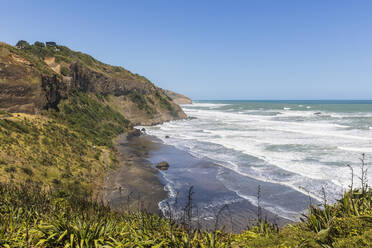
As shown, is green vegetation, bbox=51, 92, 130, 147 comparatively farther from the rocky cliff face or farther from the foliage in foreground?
the foliage in foreground

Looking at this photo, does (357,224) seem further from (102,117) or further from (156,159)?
(102,117)

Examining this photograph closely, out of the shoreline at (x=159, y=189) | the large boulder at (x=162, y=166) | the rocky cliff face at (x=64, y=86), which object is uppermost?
the rocky cliff face at (x=64, y=86)

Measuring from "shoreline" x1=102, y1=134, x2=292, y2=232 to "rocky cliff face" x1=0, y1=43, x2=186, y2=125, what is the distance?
13.3 meters

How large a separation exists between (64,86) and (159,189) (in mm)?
29808

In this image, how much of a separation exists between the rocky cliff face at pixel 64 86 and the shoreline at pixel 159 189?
43.6 ft

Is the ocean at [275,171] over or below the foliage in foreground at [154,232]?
below

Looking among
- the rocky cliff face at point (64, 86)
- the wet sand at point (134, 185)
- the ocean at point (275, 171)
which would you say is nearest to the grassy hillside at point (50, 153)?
the wet sand at point (134, 185)

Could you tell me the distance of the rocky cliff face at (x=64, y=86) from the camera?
29516 millimetres

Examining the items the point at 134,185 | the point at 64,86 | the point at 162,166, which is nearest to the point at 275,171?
the point at 162,166

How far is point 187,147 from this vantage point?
121ft

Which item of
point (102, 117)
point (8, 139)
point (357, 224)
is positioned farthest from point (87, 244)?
point (102, 117)

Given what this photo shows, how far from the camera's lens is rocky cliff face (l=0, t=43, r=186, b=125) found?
2952cm

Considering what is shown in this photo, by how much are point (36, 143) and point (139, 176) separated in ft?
31.4

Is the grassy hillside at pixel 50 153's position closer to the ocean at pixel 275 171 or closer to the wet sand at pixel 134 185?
the wet sand at pixel 134 185
